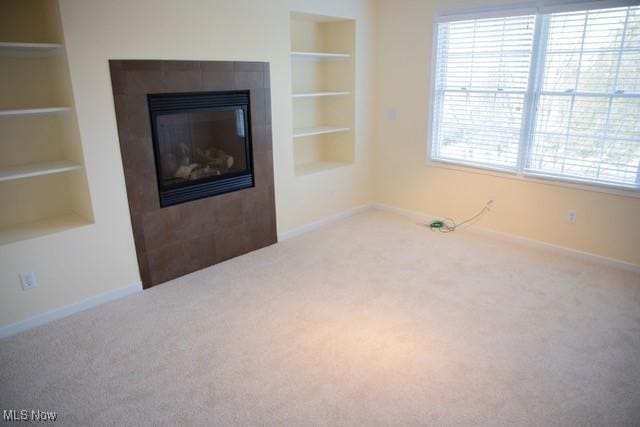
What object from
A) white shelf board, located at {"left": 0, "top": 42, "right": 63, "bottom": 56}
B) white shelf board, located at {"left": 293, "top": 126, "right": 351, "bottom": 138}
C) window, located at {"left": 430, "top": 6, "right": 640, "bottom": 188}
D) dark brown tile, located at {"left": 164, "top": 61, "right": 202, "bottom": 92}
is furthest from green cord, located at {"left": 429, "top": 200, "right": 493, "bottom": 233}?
white shelf board, located at {"left": 0, "top": 42, "right": 63, "bottom": 56}

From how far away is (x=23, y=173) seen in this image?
2760 millimetres

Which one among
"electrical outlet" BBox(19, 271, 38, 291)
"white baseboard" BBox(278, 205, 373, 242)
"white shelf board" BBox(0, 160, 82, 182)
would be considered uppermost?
"white shelf board" BBox(0, 160, 82, 182)

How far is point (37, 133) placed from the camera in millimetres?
3066

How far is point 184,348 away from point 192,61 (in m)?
2.07

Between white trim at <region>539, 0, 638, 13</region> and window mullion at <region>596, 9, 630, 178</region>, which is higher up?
white trim at <region>539, 0, 638, 13</region>

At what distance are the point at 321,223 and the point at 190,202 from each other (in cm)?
162

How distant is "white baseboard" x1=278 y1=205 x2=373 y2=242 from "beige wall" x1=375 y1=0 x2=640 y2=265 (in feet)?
1.11

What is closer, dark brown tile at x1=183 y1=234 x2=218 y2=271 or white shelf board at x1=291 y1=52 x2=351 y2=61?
dark brown tile at x1=183 y1=234 x2=218 y2=271

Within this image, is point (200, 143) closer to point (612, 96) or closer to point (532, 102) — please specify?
point (532, 102)

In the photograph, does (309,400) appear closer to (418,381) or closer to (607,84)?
(418,381)

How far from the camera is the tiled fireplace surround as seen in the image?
3.08m

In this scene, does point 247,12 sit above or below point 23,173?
above

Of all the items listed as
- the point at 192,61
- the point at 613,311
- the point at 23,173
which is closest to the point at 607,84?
the point at 613,311

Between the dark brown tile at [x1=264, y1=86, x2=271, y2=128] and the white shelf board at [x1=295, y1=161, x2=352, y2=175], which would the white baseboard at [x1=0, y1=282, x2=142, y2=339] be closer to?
the dark brown tile at [x1=264, y1=86, x2=271, y2=128]
